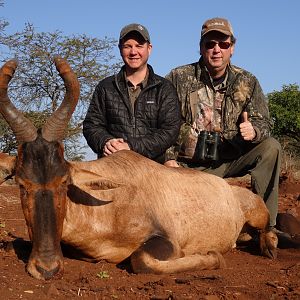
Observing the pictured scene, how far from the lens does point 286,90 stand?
106ft

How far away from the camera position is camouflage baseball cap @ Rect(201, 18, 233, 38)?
27.7 ft

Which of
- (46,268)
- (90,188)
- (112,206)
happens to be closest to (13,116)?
(90,188)

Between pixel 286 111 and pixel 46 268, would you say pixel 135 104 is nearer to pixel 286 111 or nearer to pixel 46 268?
pixel 46 268

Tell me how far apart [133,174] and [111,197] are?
1.52 feet

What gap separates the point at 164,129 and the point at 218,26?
1.67m

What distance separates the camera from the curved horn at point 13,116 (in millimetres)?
5457

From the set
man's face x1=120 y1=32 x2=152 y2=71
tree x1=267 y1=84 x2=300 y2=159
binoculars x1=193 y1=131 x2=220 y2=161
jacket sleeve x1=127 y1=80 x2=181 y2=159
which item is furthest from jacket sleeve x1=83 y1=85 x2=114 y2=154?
tree x1=267 y1=84 x2=300 y2=159

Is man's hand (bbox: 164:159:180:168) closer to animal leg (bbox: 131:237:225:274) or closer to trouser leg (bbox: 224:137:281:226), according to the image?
trouser leg (bbox: 224:137:281:226)

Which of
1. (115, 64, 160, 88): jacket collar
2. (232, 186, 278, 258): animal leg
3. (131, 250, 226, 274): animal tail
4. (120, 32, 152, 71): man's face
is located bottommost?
(131, 250, 226, 274): animal tail

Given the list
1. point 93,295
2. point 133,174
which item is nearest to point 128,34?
point 133,174

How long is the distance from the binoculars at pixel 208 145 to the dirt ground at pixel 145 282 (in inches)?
72.1

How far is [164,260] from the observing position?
5.68 meters

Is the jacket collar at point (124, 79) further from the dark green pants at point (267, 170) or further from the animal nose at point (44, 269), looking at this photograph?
the animal nose at point (44, 269)

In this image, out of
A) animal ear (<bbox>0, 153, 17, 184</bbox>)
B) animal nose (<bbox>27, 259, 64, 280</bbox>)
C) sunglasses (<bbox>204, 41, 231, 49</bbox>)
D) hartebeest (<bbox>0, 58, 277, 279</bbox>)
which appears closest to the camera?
animal nose (<bbox>27, 259, 64, 280</bbox>)
